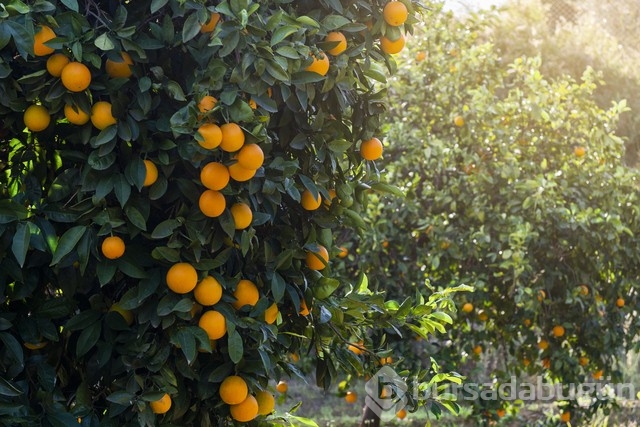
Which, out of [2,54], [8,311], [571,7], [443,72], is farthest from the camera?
[571,7]

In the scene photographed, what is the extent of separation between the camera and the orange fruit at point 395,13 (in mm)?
1642

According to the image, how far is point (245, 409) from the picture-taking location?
5.06 feet

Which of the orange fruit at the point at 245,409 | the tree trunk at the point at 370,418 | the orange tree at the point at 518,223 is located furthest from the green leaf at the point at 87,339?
the tree trunk at the point at 370,418

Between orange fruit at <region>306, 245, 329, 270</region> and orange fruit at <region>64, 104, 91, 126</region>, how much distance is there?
1.69ft

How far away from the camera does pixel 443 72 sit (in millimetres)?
4672

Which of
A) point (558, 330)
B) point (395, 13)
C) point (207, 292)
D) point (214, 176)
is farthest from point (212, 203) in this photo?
point (558, 330)

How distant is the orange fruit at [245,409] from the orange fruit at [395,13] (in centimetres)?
77

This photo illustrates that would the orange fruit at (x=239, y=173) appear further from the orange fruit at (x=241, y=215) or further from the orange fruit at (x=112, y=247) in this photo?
the orange fruit at (x=112, y=247)

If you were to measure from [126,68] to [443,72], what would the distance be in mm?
3390

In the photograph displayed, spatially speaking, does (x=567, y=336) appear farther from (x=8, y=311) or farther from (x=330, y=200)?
(x=8, y=311)

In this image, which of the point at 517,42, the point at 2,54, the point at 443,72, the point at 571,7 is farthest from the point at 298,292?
the point at 571,7

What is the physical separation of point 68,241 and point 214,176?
26 centimetres

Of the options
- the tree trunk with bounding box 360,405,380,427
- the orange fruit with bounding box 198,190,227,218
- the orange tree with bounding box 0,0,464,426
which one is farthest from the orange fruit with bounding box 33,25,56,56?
the tree trunk with bounding box 360,405,380,427

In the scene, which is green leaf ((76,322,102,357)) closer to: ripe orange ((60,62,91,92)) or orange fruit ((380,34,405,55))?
ripe orange ((60,62,91,92))
